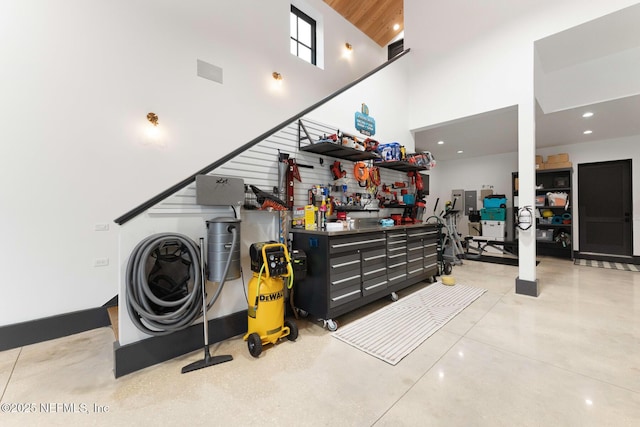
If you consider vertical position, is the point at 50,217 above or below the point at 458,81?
below

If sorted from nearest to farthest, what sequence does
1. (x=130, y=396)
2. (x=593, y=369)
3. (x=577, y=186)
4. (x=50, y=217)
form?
(x=130, y=396) → (x=593, y=369) → (x=50, y=217) → (x=577, y=186)

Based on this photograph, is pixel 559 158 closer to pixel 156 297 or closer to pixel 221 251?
pixel 221 251

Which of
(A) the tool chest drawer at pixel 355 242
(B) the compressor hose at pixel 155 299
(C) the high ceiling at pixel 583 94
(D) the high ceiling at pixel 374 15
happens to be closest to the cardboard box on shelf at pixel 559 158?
(C) the high ceiling at pixel 583 94

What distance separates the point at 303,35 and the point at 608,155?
802 centimetres

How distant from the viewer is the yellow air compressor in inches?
89.2

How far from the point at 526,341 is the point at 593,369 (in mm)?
462

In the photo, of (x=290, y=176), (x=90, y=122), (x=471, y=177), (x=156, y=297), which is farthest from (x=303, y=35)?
(x=471, y=177)

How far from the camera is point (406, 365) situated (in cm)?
205

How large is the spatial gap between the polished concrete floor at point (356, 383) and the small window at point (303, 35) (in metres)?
5.30

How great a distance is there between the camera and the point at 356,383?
1.84 m

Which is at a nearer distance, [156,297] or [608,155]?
[156,297]

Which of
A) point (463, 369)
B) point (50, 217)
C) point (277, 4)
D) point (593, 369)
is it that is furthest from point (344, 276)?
point (277, 4)

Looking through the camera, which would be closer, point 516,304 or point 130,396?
point 130,396

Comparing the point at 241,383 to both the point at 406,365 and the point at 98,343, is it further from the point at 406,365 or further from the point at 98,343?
the point at 98,343
